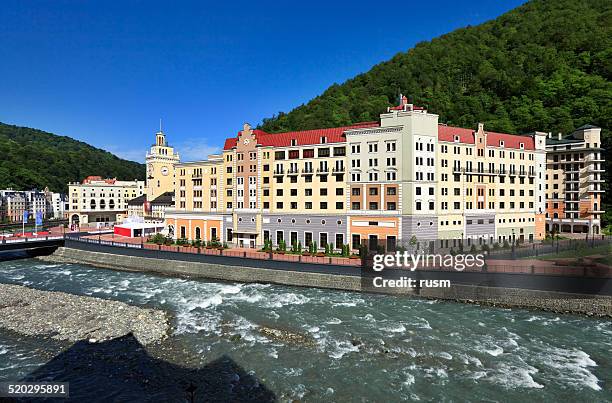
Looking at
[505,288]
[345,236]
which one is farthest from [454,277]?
[345,236]

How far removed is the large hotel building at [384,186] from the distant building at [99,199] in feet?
236

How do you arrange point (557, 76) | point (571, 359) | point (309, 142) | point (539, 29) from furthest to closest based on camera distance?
point (539, 29)
point (557, 76)
point (309, 142)
point (571, 359)

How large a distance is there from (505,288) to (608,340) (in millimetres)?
10774

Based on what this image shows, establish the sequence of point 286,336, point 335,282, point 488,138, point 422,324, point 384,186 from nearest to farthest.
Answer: point 286,336 < point 422,324 < point 335,282 < point 384,186 < point 488,138

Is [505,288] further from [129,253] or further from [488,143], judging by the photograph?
[129,253]

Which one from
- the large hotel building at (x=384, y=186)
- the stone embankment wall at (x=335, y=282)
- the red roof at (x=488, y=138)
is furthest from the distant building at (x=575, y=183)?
the stone embankment wall at (x=335, y=282)

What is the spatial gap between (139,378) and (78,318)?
52.5 feet

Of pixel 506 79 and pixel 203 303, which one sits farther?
pixel 506 79

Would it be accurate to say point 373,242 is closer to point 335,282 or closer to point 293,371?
point 335,282

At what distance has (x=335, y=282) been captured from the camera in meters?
50.4

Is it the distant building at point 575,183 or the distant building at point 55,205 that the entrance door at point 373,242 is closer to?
the distant building at point 575,183

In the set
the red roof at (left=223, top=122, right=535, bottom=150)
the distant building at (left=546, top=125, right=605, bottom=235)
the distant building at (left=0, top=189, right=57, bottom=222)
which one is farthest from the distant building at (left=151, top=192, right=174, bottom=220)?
the distant building at (left=546, top=125, right=605, bottom=235)

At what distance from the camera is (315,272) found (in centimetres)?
5169

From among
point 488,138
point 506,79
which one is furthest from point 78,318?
point 506,79
